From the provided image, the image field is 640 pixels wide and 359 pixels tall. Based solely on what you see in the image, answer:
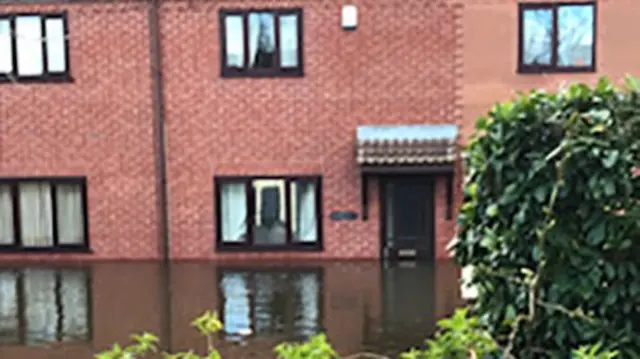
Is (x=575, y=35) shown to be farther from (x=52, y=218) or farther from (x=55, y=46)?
(x=52, y=218)

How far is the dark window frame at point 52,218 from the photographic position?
13.0 meters

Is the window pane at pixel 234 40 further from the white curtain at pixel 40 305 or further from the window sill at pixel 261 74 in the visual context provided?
the white curtain at pixel 40 305

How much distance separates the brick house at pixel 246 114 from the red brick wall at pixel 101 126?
24 millimetres

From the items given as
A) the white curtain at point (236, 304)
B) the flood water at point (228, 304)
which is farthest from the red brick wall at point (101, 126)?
the white curtain at point (236, 304)

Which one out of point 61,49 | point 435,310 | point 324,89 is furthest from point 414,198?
point 61,49

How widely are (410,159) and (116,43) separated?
5297 mm

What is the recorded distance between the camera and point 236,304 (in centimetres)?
1025

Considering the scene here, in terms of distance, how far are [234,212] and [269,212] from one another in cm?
60

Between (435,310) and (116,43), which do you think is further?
(116,43)

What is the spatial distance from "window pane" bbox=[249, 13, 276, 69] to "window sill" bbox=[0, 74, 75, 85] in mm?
3123

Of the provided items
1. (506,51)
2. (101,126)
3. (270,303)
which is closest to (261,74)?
(101,126)

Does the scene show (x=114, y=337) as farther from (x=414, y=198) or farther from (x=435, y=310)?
(x=414, y=198)

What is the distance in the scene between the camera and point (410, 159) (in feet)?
39.8

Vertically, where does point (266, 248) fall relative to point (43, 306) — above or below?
above
